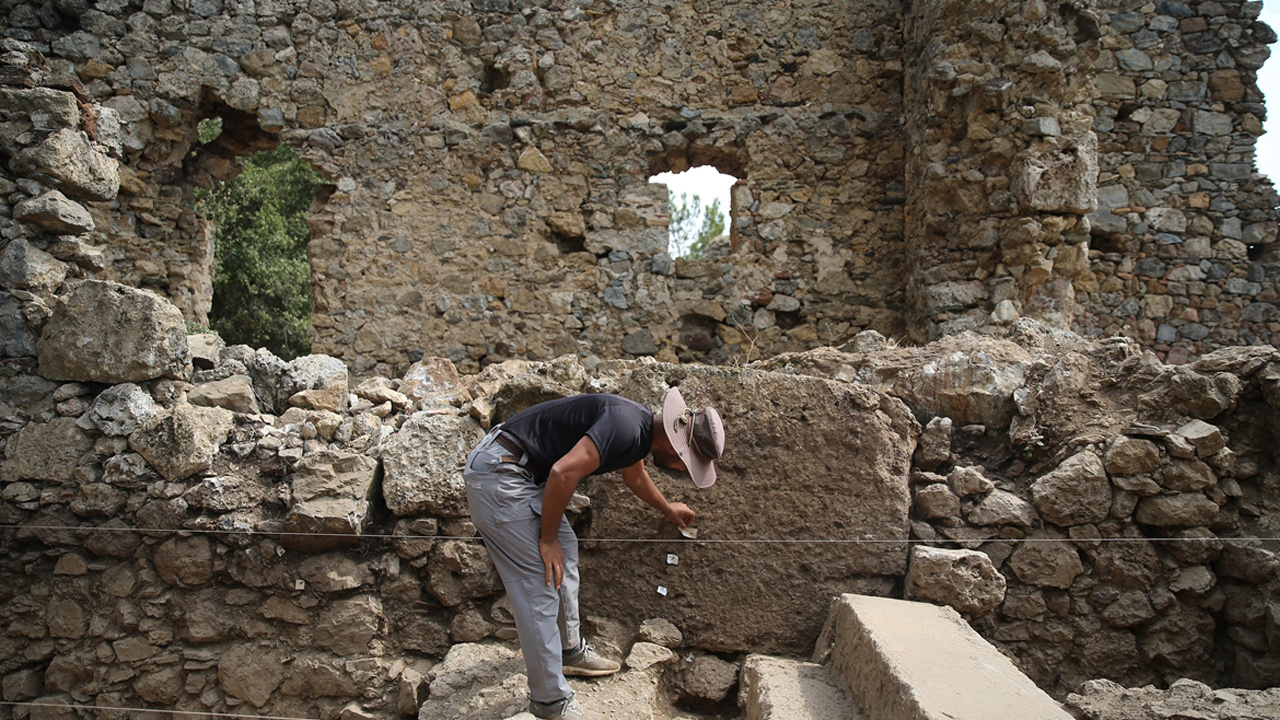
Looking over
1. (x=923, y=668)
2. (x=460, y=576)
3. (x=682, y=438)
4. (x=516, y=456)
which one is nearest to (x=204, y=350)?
(x=460, y=576)

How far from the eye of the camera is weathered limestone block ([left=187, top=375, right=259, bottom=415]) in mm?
3758

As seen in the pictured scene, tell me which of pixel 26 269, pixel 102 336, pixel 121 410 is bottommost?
pixel 121 410

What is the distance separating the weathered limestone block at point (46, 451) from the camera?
3516mm

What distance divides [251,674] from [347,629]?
Result: 0.45m

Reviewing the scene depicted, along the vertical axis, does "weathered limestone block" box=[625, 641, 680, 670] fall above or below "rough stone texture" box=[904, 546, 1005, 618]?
below

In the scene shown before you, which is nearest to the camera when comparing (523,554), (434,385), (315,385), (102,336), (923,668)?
(923,668)

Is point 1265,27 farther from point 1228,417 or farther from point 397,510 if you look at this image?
point 397,510

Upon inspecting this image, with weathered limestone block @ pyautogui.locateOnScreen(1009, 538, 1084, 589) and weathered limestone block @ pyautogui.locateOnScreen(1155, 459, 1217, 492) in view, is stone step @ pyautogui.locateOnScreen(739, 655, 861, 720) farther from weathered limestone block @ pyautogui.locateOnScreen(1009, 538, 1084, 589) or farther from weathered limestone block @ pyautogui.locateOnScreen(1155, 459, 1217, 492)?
weathered limestone block @ pyautogui.locateOnScreen(1155, 459, 1217, 492)

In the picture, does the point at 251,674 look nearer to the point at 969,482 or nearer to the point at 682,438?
the point at 682,438

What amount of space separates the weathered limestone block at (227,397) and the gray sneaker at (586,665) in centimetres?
185

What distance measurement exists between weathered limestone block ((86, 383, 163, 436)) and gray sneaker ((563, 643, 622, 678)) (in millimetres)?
2115

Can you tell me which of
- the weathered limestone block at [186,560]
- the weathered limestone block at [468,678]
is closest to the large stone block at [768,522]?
the weathered limestone block at [468,678]

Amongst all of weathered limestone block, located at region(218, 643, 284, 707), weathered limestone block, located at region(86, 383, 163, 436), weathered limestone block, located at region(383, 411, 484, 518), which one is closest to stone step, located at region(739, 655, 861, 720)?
weathered limestone block, located at region(383, 411, 484, 518)

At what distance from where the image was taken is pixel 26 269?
3621 millimetres
